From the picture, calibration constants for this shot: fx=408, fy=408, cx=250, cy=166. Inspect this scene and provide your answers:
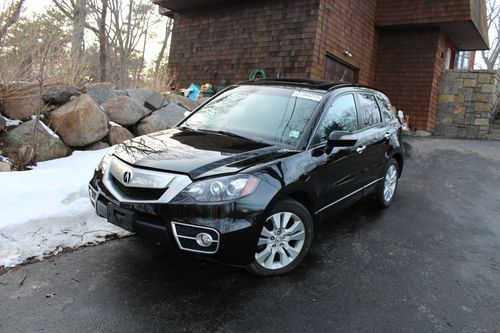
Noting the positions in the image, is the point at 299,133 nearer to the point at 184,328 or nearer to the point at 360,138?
the point at 360,138

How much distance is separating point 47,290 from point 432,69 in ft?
43.5

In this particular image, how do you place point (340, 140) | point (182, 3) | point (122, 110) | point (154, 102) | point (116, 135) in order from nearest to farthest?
point (340, 140) → point (116, 135) → point (122, 110) → point (154, 102) → point (182, 3)

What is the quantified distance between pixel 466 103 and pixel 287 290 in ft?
43.3

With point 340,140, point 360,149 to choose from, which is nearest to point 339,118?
point 360,149

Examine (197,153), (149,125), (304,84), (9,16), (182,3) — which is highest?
(182,3)

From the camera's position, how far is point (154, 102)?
8352 mm

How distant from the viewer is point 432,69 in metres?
13.3

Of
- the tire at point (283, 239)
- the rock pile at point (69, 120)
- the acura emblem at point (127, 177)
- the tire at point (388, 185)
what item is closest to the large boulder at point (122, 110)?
the rock pile at point (69, 120)

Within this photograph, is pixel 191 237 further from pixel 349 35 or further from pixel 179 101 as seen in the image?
pixel 349 35

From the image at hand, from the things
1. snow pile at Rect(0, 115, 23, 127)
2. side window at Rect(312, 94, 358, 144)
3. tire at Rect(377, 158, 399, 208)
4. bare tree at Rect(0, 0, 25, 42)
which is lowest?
tire at Rect(377, 158, 399, 208)

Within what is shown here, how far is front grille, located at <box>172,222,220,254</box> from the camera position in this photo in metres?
3.05

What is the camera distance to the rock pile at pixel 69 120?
605 cm

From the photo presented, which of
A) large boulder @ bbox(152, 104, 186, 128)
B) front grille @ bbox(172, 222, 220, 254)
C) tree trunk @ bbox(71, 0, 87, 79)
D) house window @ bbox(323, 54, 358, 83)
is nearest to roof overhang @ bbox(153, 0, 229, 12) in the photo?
tree trunk @ bbox(71, 0, 87, 79)

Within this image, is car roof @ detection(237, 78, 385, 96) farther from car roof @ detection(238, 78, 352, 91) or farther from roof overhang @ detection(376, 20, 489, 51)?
roof overhang @ detection(376, 20, 489, 51)
